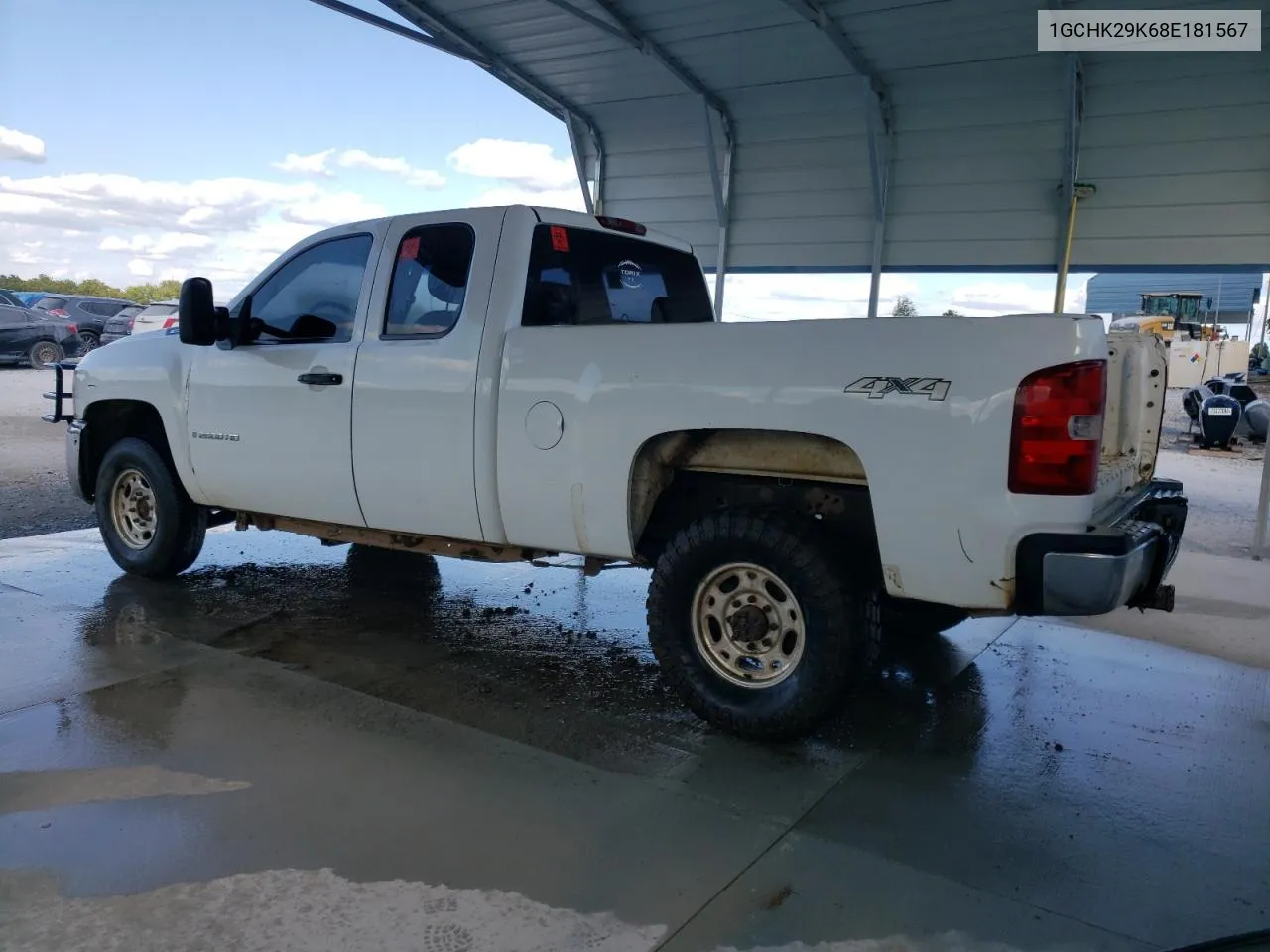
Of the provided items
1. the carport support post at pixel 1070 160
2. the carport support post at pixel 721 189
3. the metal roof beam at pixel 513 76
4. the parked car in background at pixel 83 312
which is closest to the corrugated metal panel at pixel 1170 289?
the carport support post at pixel 1070 160

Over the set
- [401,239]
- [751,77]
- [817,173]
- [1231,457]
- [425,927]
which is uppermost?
[751,77]

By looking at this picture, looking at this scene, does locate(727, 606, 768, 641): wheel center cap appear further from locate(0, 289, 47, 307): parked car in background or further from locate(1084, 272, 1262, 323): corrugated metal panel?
locate(1084, 272, 1262, 323): corrugated metal panel

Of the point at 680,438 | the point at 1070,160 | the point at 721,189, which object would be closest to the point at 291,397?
the point at 680,438

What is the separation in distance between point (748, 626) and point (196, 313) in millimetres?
3359

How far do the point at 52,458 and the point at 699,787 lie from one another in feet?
32.4

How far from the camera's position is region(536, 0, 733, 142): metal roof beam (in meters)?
11.8

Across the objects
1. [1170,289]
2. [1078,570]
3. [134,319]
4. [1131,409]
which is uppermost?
[1170,289]

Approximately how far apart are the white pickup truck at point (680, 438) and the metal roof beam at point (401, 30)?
7153 mm

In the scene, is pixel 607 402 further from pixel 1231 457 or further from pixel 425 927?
pixel 1231 457

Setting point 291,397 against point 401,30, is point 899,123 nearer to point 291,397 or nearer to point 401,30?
point 401,30

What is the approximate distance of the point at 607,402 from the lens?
3.88 meters

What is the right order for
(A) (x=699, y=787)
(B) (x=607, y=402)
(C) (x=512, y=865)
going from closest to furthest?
(C) (x=512, y=865) < (A) (x=699, y=787) < (B) (x=607, y=402)

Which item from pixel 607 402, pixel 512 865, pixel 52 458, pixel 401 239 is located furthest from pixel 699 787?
pixel 52 458

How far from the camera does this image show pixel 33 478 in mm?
9500
